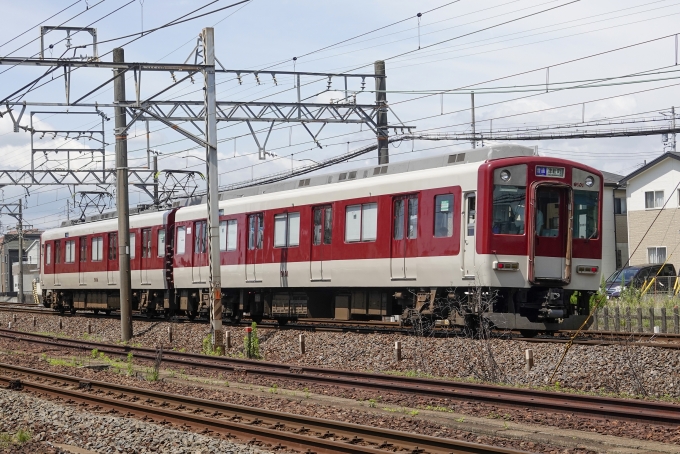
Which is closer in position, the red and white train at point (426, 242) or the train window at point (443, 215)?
the red and white train at point (426, 242)

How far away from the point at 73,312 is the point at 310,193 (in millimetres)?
19407

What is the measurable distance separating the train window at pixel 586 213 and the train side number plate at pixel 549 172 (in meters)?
0.54

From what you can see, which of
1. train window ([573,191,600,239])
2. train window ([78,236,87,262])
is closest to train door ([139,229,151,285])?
train window ([78,236,87,262])

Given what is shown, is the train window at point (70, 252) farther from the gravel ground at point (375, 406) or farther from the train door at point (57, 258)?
the gravel ground at point (375, 406)

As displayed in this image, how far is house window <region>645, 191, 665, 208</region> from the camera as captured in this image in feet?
139

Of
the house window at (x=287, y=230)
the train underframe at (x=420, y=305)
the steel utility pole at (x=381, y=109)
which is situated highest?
the steel utility pole at (x=381, y=109)

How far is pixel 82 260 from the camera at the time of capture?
1342 inches

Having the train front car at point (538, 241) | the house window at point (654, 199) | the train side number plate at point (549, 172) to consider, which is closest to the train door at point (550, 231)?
the train front car at point (538, 241)

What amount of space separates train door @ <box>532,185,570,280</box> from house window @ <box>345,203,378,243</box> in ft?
11.7

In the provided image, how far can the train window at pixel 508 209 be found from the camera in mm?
16141

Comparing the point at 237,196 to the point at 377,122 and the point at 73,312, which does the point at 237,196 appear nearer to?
the point at 377,122

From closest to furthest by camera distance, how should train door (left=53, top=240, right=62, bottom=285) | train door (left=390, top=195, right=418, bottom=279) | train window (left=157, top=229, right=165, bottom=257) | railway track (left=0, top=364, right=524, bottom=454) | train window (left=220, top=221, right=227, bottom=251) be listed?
railway track (left=0, top=364, right=524, bottom=454) → train door (left=390, top=195, right=418, bottom=279) → train window (left=220, top=221, right=227, bottom=251) → train window (left=157, top=229, right=165, bottom=257) → train door (left=53, top=240, right=62, bottom=285)

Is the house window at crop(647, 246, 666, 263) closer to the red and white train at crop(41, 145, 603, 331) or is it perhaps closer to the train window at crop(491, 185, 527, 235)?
the red and white train at crop(41, 145, 603, 331)

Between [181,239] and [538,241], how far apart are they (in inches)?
520
